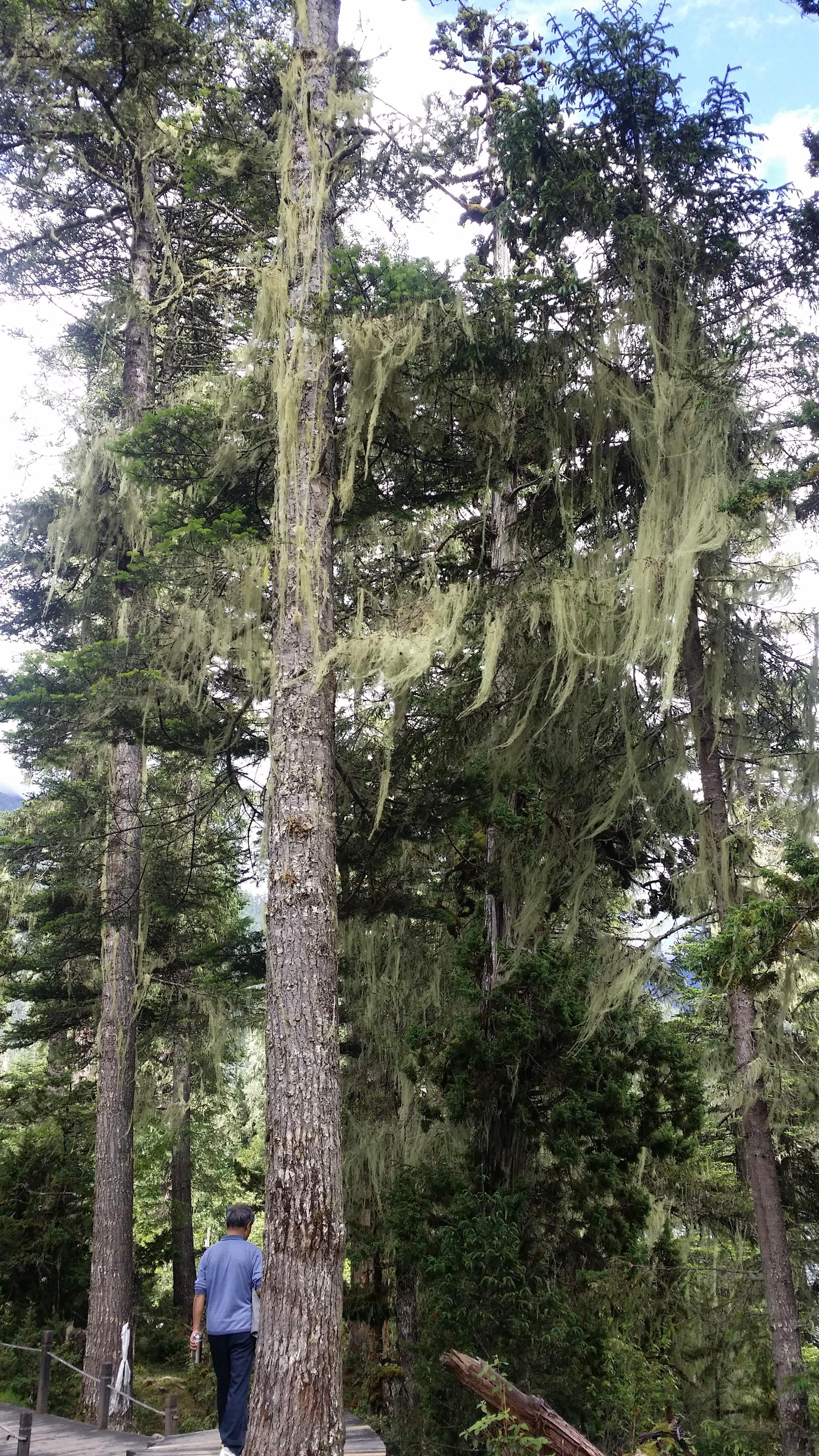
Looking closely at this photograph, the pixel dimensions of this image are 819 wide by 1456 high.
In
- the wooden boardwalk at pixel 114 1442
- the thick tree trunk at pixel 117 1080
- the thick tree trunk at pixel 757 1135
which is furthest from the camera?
the thick tree trunk at pixel 117 1080

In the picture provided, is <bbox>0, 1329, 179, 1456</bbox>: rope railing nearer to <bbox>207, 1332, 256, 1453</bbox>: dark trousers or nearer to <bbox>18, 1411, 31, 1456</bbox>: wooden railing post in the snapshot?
<bbox>18, 1411, 31, 1456</bbox>: wooden railing post

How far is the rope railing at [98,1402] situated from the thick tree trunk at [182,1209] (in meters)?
5.27

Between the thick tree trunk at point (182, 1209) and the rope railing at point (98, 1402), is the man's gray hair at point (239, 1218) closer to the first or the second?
the rope railing at point (98, 1402)

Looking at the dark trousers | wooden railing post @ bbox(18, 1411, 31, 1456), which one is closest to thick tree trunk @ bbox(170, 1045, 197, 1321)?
wooden railing post @ bbox(18, 1411, 31, 1456)

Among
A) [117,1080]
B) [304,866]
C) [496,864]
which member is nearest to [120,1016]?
[117,1080]

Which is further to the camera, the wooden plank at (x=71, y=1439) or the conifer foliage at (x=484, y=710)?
the wooden plank at (x=71, y=1439)

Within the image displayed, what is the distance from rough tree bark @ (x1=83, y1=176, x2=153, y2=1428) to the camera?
916 centimetres

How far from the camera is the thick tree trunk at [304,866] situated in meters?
4.64

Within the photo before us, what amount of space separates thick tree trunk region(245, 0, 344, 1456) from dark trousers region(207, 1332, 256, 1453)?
0.35 metres

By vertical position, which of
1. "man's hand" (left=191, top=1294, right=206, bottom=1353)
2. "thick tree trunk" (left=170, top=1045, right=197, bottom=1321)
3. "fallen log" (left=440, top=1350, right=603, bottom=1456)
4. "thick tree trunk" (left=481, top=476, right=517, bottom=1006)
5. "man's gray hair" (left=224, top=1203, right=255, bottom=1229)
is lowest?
"thick tree trunk" (left=170, top=1045, right=197, bottom=1321)

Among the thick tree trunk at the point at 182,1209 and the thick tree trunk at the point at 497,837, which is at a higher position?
the thick tree trunk at the point at 497,837

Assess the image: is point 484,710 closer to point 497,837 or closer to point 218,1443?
point 497,837

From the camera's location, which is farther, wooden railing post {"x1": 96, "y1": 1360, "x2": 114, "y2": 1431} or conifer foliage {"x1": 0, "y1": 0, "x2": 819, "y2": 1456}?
wooden railing post {"x1": 96, "y1": 1360, "x2": 114, "y2": 1431}

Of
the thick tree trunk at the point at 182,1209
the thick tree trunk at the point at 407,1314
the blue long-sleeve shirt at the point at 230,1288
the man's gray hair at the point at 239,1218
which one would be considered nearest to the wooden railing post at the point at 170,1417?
the thick tree trunk at the point at 407,1314
